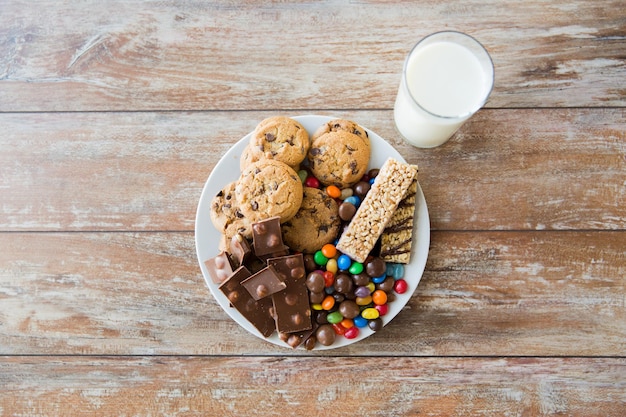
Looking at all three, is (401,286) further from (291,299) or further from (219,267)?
(219,267)

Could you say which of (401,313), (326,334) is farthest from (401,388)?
(326,334)

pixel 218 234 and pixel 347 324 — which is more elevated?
pixel 218 234

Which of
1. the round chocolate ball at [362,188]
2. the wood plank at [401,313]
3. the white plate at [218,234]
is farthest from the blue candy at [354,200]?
the wood plank at [401,313]

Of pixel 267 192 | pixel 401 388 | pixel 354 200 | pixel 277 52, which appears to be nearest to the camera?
pixel 267 192

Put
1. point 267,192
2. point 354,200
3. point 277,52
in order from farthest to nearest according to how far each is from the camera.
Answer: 1. point 277,52
2. point 354,200
3. point 267,192

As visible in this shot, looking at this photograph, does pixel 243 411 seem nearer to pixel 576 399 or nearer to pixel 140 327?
pixel 140 327

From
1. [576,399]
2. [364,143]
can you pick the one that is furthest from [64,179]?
[576,399]

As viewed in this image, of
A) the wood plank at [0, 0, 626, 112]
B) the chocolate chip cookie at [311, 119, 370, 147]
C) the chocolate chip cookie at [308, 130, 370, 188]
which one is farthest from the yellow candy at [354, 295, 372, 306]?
the wood plank at [0, 0, 626, 112]

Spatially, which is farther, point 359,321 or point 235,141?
point 235,141

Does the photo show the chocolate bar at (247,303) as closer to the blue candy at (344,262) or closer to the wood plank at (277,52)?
the blue candy at (344,262)
